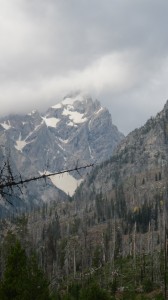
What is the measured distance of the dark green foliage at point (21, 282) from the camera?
29.5m

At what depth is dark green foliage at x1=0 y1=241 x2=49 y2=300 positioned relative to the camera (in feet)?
96.6

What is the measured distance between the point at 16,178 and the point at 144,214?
555 feet

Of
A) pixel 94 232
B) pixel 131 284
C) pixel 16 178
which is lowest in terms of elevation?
pixel 131 284

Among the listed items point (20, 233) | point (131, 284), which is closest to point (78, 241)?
point (20, 233)

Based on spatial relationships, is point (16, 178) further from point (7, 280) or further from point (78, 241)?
point (78, 241)

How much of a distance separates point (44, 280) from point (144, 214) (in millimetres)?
147252

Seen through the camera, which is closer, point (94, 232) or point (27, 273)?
point (27, 273)

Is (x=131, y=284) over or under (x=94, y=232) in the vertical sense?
under

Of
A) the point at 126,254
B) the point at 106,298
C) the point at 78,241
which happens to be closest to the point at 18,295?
the point at 106,298

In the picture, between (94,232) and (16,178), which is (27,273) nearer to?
(16,178)

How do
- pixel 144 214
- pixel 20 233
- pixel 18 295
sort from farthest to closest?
pixel 144 214, pixel 20 233, pixel 18 295

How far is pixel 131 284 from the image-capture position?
8094cm

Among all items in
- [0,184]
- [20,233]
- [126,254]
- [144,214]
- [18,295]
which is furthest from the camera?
[144,214]

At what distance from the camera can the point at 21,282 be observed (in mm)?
29750
